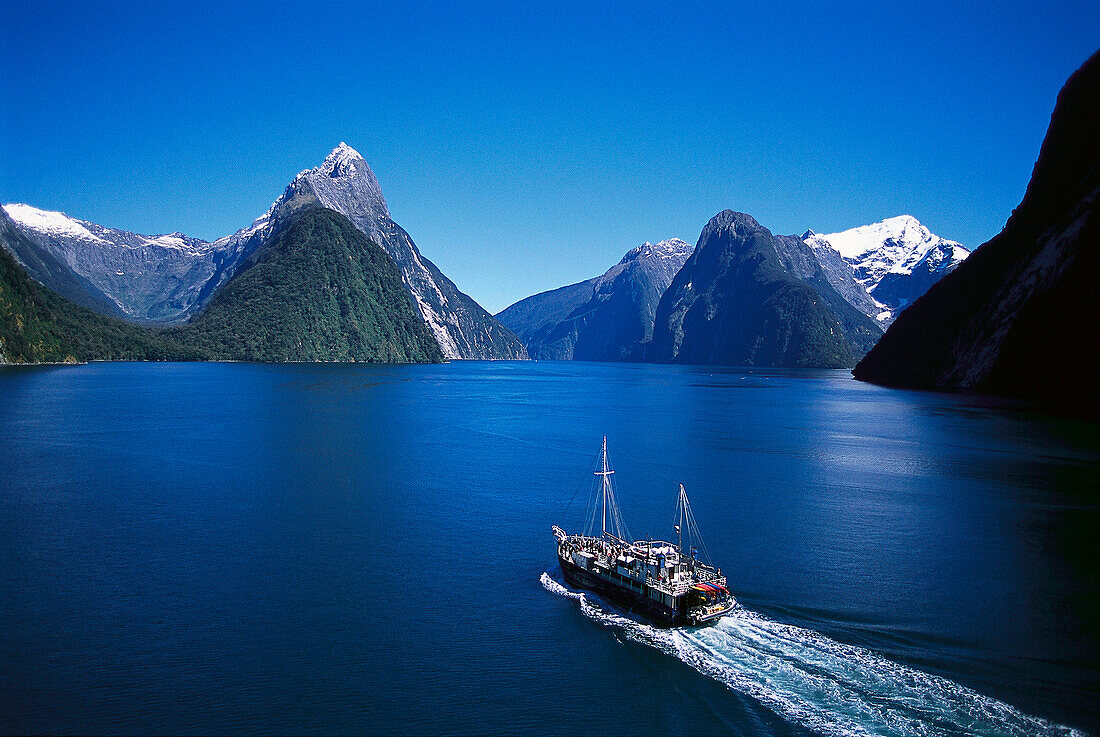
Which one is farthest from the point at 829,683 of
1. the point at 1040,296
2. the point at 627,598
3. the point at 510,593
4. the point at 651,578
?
the point at 1040,296

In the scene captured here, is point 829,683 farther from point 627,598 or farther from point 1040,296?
point 1040,296

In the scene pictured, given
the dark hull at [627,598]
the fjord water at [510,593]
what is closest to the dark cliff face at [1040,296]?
the fjord water at [510,593]

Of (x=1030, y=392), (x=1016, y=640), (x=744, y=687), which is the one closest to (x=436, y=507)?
(x=744, y=687)

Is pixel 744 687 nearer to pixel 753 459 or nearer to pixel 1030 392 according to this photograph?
pixel 753 459

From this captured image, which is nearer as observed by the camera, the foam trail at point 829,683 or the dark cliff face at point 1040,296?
the foam trail at point 829,683

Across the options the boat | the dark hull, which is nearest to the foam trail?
the dark hull

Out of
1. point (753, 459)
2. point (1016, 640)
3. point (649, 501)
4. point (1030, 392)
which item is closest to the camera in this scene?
point (1016, 640)

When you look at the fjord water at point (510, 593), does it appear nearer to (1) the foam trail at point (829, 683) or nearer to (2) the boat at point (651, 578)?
(1) the foam trail at point (829, 683)
